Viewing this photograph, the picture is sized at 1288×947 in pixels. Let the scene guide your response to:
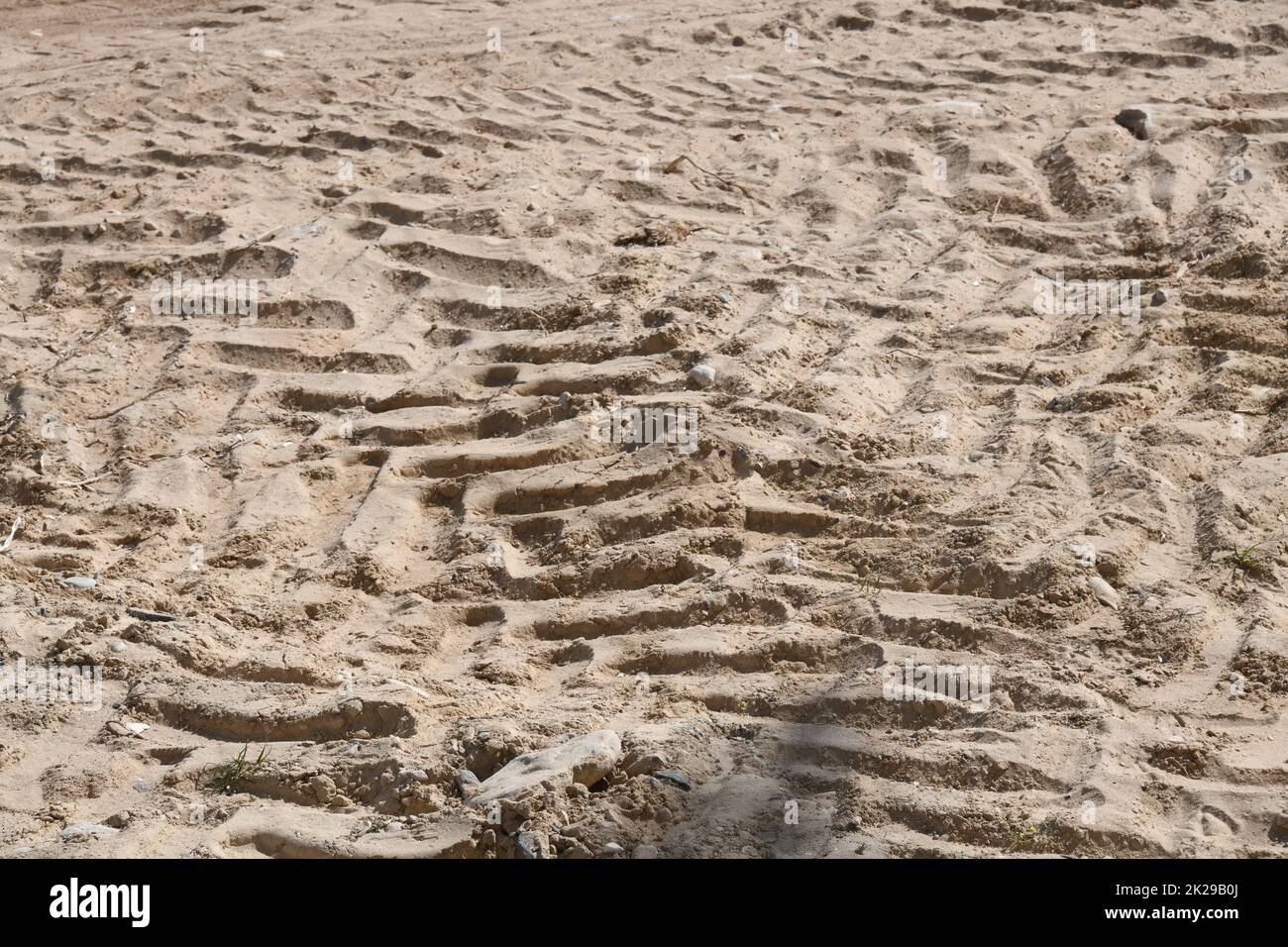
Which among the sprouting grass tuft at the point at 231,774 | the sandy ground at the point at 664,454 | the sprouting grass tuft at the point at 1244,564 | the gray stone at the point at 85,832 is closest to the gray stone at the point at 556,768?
the sandy ground at the point at 664,454

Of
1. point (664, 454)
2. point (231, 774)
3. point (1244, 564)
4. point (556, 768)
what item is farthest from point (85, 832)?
point (1244, 564)

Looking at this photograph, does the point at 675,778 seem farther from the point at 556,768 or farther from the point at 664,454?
the point at 664,454

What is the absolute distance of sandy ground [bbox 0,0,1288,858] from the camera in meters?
2.52

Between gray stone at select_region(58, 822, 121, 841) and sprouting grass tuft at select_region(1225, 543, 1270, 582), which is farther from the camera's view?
sprouting grass tuft at select_region(1225, 543, 1270, 582)

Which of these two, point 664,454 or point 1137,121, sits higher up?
point 1137,121

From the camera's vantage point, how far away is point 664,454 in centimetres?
356

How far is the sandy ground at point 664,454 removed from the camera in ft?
8.26

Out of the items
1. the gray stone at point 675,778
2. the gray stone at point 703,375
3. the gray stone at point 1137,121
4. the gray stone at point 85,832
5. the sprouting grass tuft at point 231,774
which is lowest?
the gray stone at point 85,832

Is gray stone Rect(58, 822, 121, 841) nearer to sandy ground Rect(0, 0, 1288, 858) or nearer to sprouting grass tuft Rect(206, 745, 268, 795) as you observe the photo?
sandy ground Rect(0, 0, 1288, 858)

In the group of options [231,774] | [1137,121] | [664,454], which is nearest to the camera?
[231,774]

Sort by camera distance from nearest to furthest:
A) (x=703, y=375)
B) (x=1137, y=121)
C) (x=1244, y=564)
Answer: (x=1244, y=564) < (x=703, y=375) < (x=1137, y=121)


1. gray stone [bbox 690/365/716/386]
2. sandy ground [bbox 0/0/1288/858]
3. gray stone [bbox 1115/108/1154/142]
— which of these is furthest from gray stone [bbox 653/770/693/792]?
gray stone [bbox 1115/108/1154/142]

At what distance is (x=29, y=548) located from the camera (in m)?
3.39

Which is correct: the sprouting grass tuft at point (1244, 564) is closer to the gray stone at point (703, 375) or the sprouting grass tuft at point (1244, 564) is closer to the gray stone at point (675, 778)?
the gray stone at point (675, 778)
